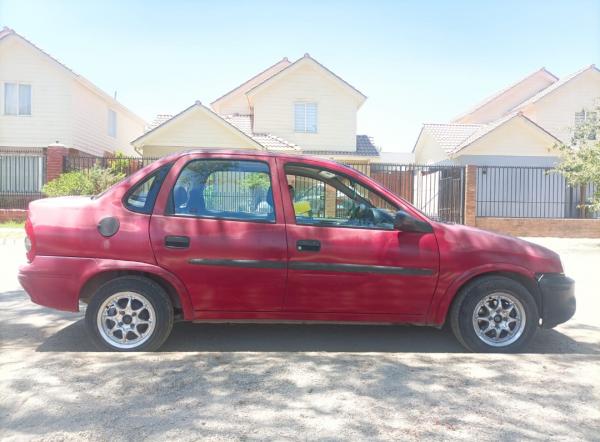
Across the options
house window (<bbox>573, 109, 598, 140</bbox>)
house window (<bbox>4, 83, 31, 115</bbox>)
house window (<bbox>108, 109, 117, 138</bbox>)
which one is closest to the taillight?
house window (<bbox>573, 109, 598, 140</bbox>)

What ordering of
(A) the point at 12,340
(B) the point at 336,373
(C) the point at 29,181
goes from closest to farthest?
(B) the point at 336,373 < (A) the point at 12,340 < (C) the point at 29,181

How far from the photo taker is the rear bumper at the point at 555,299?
4570mm

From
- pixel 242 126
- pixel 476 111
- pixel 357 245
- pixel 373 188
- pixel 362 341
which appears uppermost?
pixel 476 111

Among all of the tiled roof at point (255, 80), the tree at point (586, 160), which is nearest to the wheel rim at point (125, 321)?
the tree at point (586, 160)

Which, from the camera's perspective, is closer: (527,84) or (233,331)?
(233,331)

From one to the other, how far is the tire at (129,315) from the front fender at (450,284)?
220cm

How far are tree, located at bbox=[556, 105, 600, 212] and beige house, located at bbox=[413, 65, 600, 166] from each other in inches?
21.5

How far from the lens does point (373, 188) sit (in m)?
4.62

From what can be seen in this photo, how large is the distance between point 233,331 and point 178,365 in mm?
1481

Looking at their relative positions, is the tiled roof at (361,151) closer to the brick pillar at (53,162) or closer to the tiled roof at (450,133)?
the tiled roof at (450,133)

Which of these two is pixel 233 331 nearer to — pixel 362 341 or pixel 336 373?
pixel 362 341

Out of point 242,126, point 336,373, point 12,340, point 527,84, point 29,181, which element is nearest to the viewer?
point 336,373

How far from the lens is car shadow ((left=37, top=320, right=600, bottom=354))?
4734 mm

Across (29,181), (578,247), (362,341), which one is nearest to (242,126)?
(29,181)
